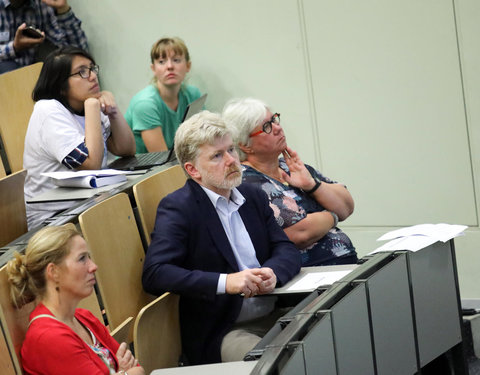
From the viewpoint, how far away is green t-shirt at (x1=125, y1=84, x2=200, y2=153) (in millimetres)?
4168

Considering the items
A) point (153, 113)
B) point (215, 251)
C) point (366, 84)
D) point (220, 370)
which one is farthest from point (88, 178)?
point (366, 84)

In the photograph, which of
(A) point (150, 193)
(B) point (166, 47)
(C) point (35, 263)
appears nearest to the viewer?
(C) point (35, 263)

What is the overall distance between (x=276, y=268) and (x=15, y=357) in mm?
851

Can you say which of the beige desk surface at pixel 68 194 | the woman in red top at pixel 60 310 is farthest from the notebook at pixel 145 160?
the woman in red top at pixel 60 310

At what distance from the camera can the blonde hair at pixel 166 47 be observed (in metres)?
4.28

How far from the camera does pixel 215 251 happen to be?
2371 millimetres

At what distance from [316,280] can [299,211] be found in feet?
1.46

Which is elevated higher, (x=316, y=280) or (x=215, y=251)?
(x=215, y=251)

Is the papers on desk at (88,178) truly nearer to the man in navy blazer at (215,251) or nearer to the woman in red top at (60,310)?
the man in navy blazer at (215,251)

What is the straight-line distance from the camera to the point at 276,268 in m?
2.36

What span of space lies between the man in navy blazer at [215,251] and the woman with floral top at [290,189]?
0.61 ft

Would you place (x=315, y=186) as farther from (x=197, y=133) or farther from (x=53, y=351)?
(x=53, y=351)

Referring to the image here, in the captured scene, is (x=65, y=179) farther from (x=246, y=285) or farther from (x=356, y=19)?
(x=356, y=19)

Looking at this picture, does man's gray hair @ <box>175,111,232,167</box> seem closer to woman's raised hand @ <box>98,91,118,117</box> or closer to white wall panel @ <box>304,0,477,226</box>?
woman's raised hand @ <box>98,91,118,117</box>
